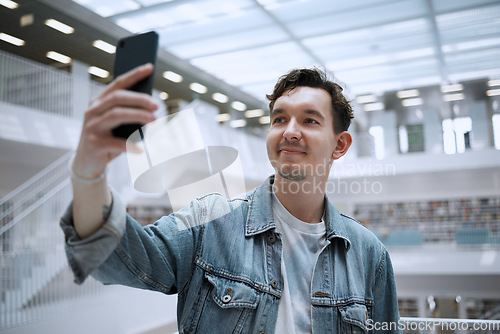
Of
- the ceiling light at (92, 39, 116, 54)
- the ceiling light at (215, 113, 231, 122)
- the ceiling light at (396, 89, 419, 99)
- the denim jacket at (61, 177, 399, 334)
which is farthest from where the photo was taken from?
the ceiling light at (396, 89, 419, 99)

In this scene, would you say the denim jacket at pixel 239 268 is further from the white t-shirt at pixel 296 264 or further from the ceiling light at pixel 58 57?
the ceiling light at pixel 58 57

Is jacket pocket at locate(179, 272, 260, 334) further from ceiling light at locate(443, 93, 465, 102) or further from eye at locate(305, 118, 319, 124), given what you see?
ceiling light at locate(443, 93, 465, 102)

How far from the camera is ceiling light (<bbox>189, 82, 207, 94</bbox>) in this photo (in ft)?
2.46

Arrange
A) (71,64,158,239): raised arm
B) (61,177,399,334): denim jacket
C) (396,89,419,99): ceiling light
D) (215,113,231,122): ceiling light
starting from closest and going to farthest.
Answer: (71,64,158,239): raised arm
(61,177,399,334): denim jacket
(215,113,231,122): ceiling light
(396,89,419,99): ceiling light

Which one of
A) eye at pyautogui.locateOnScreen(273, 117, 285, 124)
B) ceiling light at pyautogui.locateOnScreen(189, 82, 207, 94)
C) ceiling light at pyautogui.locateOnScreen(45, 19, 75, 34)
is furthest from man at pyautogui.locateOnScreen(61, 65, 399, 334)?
ceiling light at pyautogui.locateOnScreen(45, 19, 75, 34)

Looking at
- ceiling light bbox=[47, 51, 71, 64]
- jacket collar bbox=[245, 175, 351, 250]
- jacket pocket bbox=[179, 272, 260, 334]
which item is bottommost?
jacket pocket bbox=[179, 272, 260, 334]

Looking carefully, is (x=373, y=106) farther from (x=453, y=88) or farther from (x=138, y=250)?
(x=138, y=250)

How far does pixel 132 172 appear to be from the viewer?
0.56 m

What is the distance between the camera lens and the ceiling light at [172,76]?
2.26 ft

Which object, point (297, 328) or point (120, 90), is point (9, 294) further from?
point (120, 90)

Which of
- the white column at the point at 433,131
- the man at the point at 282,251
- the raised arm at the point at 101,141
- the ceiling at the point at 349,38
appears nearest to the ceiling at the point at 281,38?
the ceiling at the point at 349,38

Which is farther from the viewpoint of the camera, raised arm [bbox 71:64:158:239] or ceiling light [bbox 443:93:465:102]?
ceiling light [bbox 443:93:465:102]

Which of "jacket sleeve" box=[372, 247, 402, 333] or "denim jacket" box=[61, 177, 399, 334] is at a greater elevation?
"denim jacket" box=[61, 177, 399, 334]

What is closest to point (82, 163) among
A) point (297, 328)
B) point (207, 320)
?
point (207, 320)
